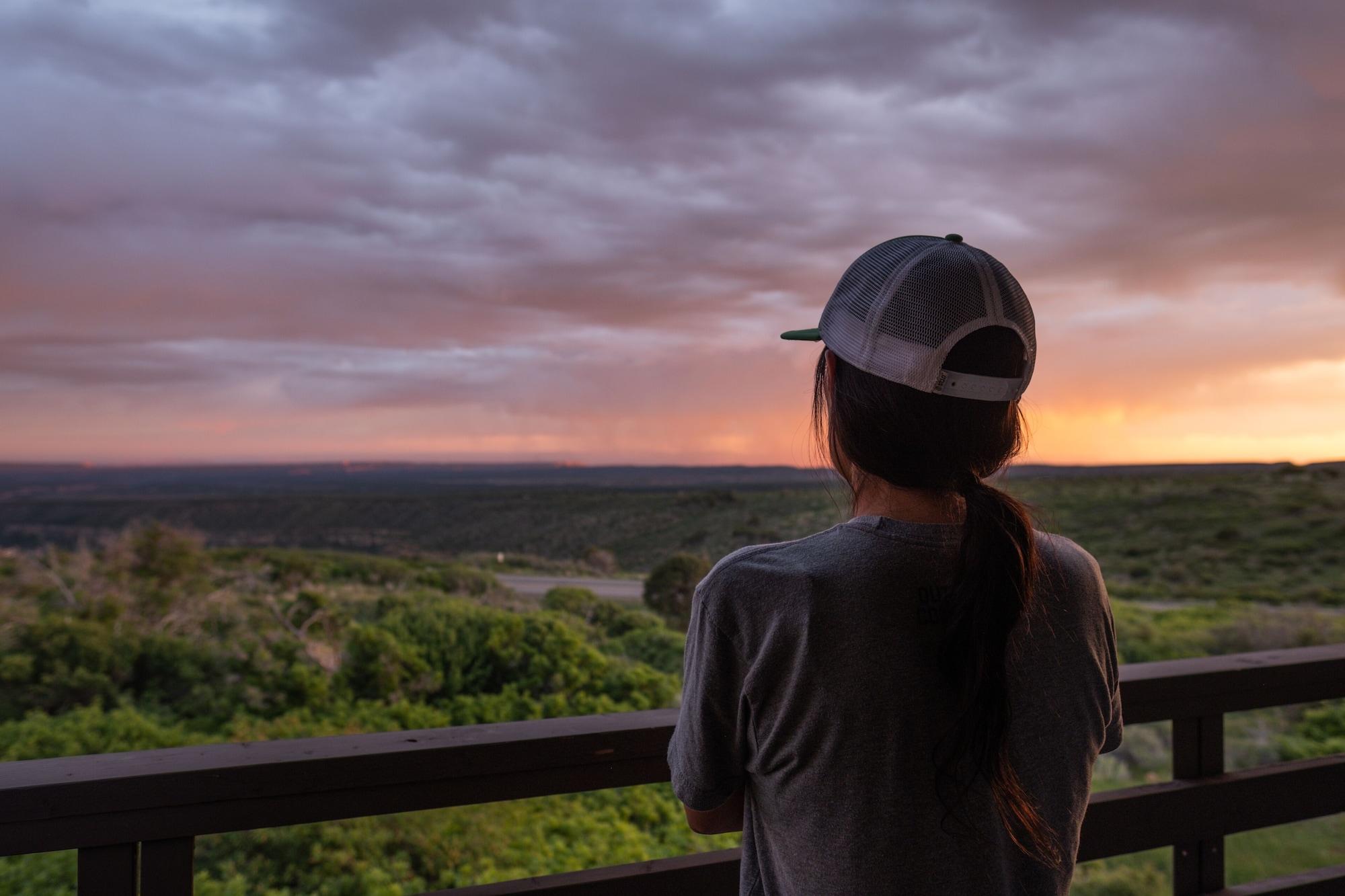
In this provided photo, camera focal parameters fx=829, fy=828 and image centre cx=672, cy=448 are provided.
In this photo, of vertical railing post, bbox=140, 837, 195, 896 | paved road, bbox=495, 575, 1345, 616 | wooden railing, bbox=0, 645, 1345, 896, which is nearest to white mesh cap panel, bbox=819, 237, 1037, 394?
wooden railing, bbox=0, 645, 1345, 896

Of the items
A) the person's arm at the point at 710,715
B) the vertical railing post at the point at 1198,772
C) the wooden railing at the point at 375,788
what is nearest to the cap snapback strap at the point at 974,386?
the person's arm at the point at 710,715

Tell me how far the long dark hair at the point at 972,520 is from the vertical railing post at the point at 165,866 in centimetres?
96

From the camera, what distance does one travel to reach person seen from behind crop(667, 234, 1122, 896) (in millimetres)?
803

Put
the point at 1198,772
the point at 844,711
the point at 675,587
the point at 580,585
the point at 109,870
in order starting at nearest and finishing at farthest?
the point at 844,711, the point at 109,870, the point at 1198,772, the point at 675,587, the point at 580,585

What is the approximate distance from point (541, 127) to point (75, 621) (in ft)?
20.1

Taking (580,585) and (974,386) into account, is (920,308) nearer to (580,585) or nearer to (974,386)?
(974,386)

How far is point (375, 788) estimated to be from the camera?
44.8 inches

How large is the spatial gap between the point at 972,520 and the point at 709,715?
1.09 ft

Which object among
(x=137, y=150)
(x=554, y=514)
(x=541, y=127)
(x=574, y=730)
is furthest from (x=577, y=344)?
(x=574, y=730)

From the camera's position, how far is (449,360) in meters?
21.0

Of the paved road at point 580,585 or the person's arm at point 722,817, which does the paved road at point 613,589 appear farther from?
the person's arm at point 722,817

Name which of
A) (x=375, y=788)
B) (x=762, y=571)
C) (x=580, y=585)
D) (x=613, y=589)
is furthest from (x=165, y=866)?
(x=613, y=589)

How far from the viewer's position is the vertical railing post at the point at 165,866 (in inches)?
41.9

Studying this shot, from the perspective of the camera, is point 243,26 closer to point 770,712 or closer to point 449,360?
point 770,712
